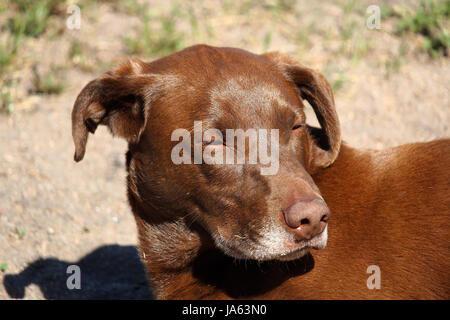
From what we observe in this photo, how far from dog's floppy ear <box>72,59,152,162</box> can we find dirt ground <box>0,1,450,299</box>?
147 cm

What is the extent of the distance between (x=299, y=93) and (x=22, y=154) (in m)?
3.13

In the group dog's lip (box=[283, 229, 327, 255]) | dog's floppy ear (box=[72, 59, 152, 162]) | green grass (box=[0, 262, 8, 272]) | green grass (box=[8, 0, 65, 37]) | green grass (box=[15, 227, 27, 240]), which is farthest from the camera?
green grass (box=[8, 0, 65, 37])

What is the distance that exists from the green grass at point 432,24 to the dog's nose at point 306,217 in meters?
4.66

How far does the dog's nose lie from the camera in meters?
2.74

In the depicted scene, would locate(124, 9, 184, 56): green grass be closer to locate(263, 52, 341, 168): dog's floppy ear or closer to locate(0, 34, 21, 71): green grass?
locate(0, 34, 21, 71): green grass

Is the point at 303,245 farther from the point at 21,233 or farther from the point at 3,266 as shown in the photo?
the point at 21,233

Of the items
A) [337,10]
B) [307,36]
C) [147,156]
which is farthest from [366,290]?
[337,10]

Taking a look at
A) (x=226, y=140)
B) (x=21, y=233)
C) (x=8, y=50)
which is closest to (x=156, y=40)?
(x=8, y=50)

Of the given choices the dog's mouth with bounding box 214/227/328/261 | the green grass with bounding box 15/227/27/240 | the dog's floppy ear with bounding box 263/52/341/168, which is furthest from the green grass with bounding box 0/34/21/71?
the dog's mouth with bounding box 214/227/328/261

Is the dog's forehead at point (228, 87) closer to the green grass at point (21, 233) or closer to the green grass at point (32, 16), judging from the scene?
the green grass at point (21, 233)

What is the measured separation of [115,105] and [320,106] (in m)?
1.25

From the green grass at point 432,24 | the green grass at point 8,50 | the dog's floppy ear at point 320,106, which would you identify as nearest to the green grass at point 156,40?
the green grass at point 8,50

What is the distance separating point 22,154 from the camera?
18.4 ft

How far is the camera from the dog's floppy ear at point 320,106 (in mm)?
3500
